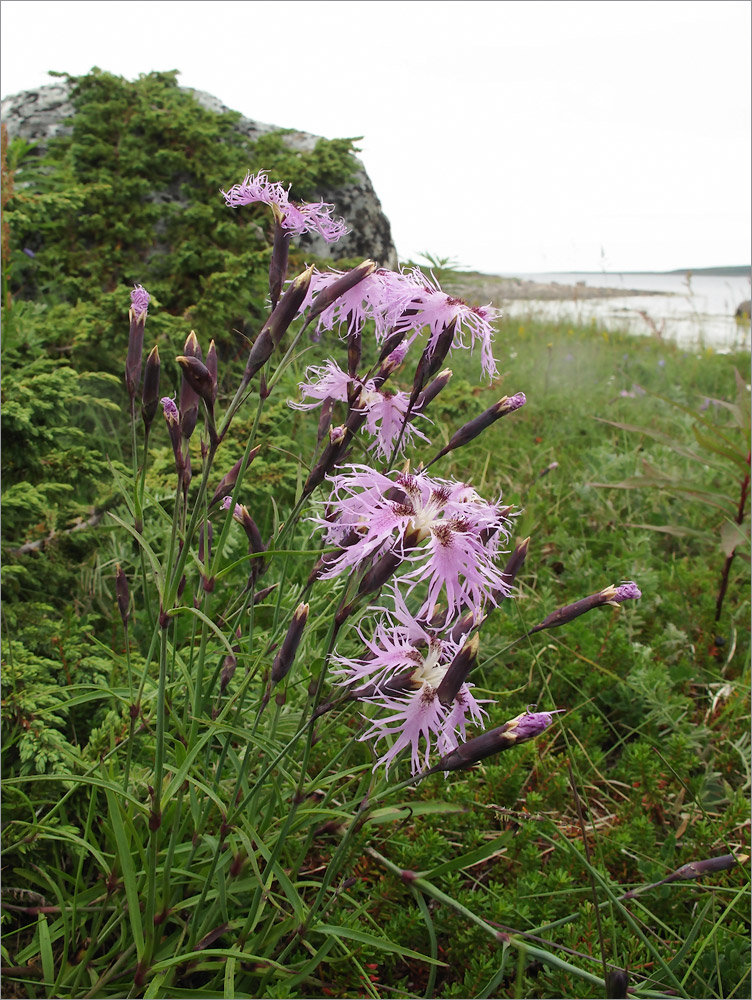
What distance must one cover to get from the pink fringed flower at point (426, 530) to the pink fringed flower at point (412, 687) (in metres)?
0.06

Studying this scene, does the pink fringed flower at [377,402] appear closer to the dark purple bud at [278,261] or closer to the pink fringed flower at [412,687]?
the dark purple bud at [278,261]

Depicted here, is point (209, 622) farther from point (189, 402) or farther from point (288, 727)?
point (288, 727)

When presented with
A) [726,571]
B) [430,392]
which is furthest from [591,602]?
[726,571]

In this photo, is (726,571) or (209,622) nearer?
(209,622)

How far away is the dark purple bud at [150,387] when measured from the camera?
101 centimetres

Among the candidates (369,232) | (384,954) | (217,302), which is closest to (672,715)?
(384,954)

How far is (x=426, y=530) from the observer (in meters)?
0.88

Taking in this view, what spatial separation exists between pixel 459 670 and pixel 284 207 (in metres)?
0.77

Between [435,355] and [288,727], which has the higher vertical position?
[435,355]

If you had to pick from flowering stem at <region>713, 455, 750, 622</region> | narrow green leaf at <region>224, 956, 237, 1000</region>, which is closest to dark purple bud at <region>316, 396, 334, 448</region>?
narrow green leaf at <region>224, 956, 237, 1000</region>

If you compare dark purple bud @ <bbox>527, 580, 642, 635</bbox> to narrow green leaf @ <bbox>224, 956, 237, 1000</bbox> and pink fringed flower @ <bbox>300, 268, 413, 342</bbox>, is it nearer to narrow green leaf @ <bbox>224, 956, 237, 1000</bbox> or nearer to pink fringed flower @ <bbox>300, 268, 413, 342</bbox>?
pink fringed flower @ <bbox>300, 268, 413, 342</bbox>

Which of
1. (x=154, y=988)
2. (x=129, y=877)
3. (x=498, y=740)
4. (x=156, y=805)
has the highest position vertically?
(x=498, y=740)

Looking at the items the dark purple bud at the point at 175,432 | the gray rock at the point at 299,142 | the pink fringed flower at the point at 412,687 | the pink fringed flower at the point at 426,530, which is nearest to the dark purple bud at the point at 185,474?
the dark purple bud at the point at 175,432

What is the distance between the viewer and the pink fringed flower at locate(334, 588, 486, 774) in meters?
0.88
